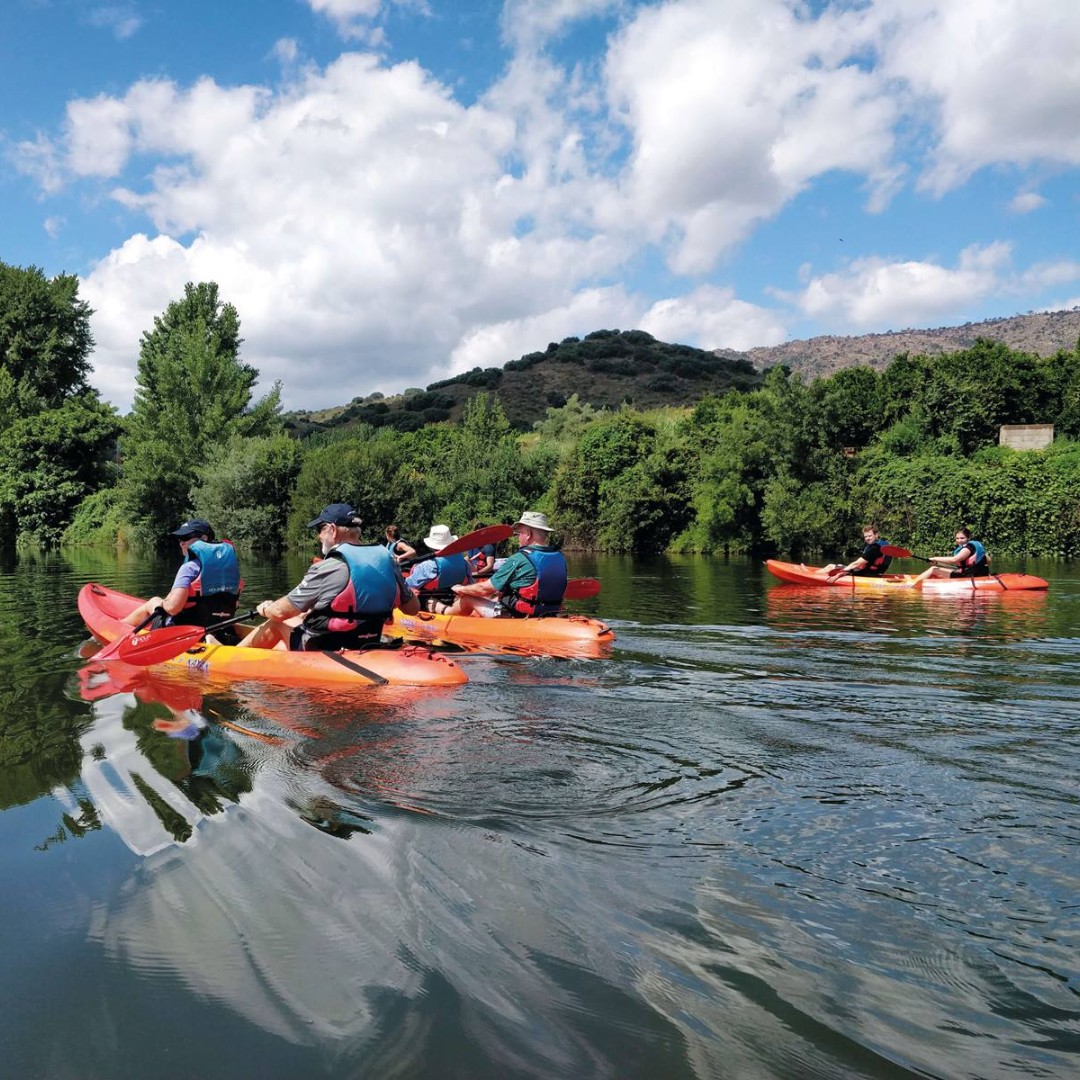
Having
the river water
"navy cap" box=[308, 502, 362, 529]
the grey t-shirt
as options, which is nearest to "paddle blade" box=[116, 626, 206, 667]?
the river water

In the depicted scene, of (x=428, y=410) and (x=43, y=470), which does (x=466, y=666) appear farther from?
(x=428, y=410)

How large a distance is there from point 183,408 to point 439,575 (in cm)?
3250

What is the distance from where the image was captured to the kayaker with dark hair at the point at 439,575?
12266mm

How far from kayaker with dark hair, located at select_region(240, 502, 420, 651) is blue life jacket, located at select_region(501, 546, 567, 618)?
2.43 m

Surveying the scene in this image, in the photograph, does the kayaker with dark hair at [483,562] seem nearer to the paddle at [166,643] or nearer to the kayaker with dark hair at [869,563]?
the paddle at [166,643]

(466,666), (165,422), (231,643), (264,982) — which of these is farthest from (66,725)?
(165,422)

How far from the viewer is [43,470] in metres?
43.1

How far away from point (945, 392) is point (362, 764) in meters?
32.5

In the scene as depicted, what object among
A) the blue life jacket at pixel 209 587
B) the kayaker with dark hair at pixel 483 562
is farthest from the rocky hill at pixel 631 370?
the blue life jacket at pixel 209 587

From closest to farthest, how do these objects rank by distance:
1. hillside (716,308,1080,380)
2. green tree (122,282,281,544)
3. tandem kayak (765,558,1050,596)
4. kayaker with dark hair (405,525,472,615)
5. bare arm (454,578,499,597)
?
1. bare arm (454,578,499,597)
2. kayaker with dark hair (405,525,472,615)
3. tandem kayak (765,558,1050,596)
4. green tree (122,282,281,544)
5. hillside (716,308,1080,380)

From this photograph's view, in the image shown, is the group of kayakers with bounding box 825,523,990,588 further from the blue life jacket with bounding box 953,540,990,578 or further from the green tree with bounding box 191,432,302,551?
the green tree with bounding box 191,432,302,551

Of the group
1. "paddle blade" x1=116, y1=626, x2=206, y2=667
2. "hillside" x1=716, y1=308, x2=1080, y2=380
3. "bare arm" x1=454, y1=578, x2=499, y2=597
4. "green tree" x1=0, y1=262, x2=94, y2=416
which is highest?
"hillside" x1=716, y1=308, x2=1080, y2=380

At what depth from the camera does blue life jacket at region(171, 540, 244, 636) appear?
365 inches

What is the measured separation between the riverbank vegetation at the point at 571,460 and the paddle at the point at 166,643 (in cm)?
2608
